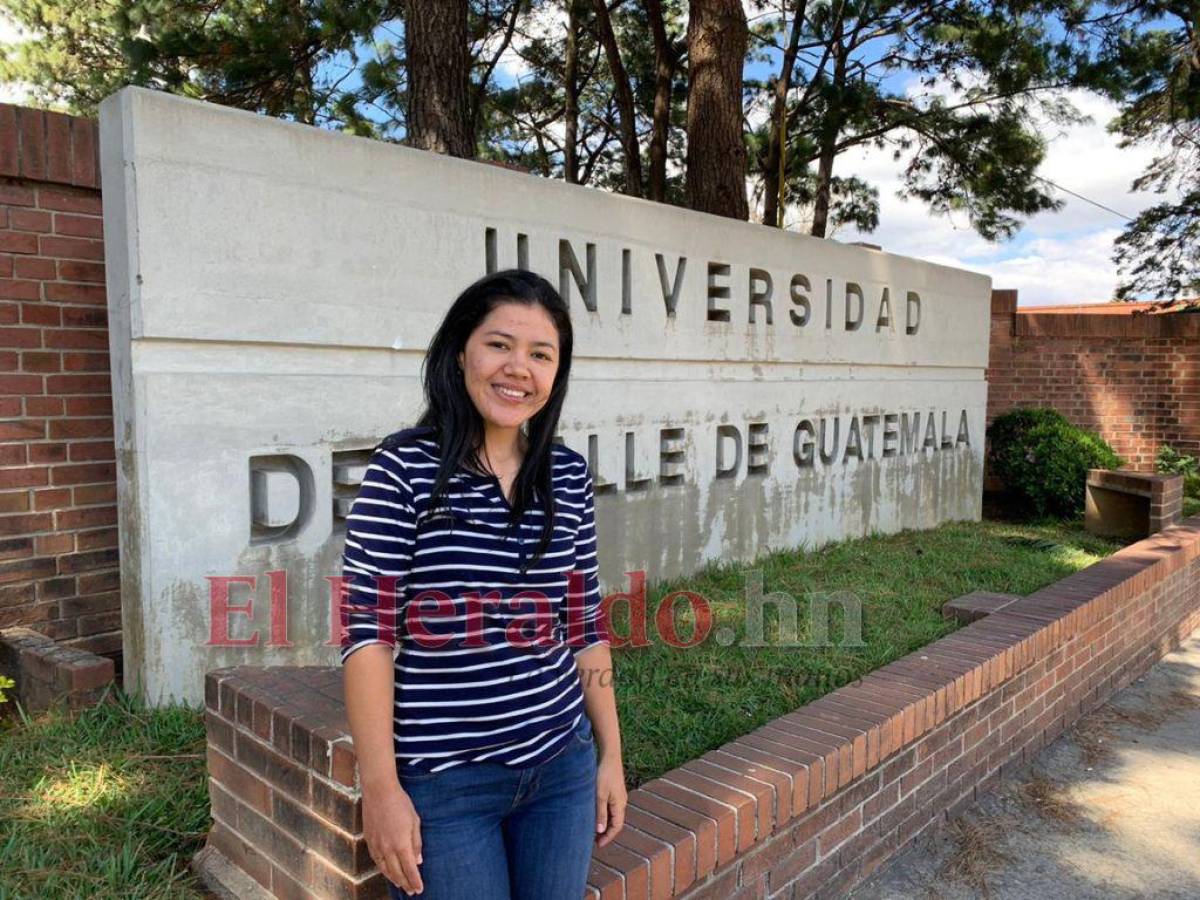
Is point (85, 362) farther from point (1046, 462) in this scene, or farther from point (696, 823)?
point (1046, 462)

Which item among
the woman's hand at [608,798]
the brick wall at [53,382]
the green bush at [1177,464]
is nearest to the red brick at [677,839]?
the woman's hand at [608,798]

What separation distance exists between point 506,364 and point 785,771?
163cm

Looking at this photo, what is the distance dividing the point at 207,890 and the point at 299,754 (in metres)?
0.52

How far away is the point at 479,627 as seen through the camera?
1.52 metres

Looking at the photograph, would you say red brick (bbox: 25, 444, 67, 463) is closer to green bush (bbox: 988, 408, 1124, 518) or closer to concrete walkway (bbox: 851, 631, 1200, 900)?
concrete walkway (bbox: 851, 631, 1200, 900)

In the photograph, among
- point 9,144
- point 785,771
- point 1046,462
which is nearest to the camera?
point 785,771

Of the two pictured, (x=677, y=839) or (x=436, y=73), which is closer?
(x=677, y=839)

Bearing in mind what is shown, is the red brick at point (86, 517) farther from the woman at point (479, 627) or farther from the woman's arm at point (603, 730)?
the woman's arm at point (603, 730)

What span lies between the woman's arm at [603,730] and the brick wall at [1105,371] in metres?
9.89

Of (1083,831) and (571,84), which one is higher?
(571,84)

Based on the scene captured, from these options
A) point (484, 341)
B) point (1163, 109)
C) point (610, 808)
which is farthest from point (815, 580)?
point (1163, 109)

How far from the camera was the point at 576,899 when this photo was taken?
5.33ft

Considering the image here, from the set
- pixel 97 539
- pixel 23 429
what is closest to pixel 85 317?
pixel 23 429

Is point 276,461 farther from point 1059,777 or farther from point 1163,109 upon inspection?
point 1163,109
